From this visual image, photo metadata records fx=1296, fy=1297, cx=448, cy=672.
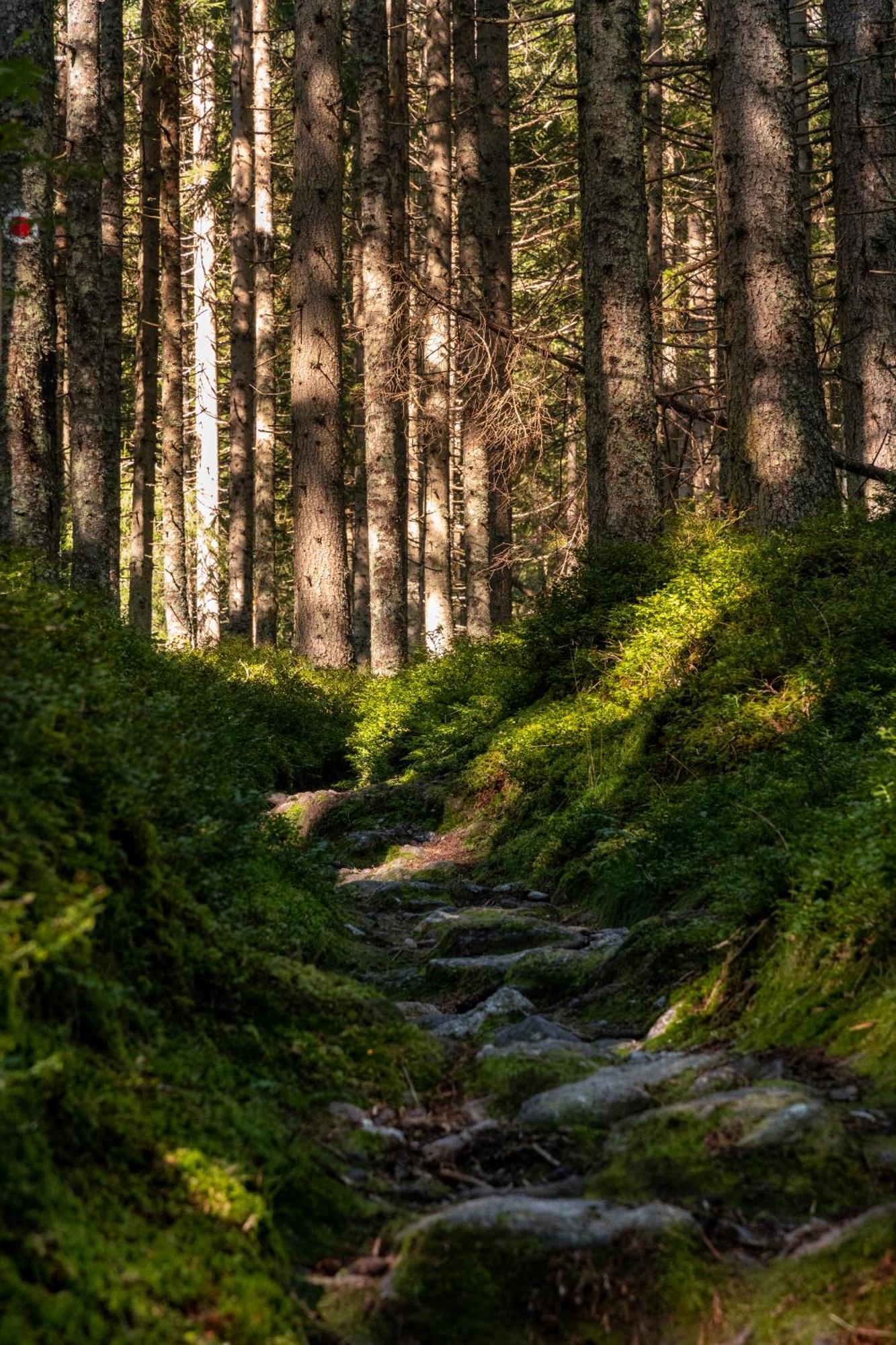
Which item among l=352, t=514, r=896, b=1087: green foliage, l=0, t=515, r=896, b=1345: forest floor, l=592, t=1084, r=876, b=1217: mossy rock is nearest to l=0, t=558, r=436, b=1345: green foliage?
l=0, t=515, r=896, b=1345: forest floor

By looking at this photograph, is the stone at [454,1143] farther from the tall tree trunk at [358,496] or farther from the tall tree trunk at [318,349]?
the tall tree trunk at [358,496]

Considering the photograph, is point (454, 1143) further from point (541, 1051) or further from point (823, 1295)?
point (823, 1295)

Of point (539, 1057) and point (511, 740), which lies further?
point (511, 740)

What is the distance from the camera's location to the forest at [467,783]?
3.00 metres

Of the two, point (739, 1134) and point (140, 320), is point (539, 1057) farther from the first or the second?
point (140, 320)

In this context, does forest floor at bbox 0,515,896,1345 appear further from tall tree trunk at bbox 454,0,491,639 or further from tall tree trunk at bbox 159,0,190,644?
tall tree trunk at bbox 159,0,190,644

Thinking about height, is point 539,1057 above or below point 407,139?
below

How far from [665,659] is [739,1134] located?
6.30m

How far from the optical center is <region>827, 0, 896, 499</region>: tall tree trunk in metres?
17.2

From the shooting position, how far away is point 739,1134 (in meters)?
3.73

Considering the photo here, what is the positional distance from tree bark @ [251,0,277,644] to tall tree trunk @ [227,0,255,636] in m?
0.24

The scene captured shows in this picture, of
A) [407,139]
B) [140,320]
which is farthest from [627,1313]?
[407,139]

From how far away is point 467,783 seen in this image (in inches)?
451

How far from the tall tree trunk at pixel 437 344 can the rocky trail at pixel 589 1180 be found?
15.9 m
